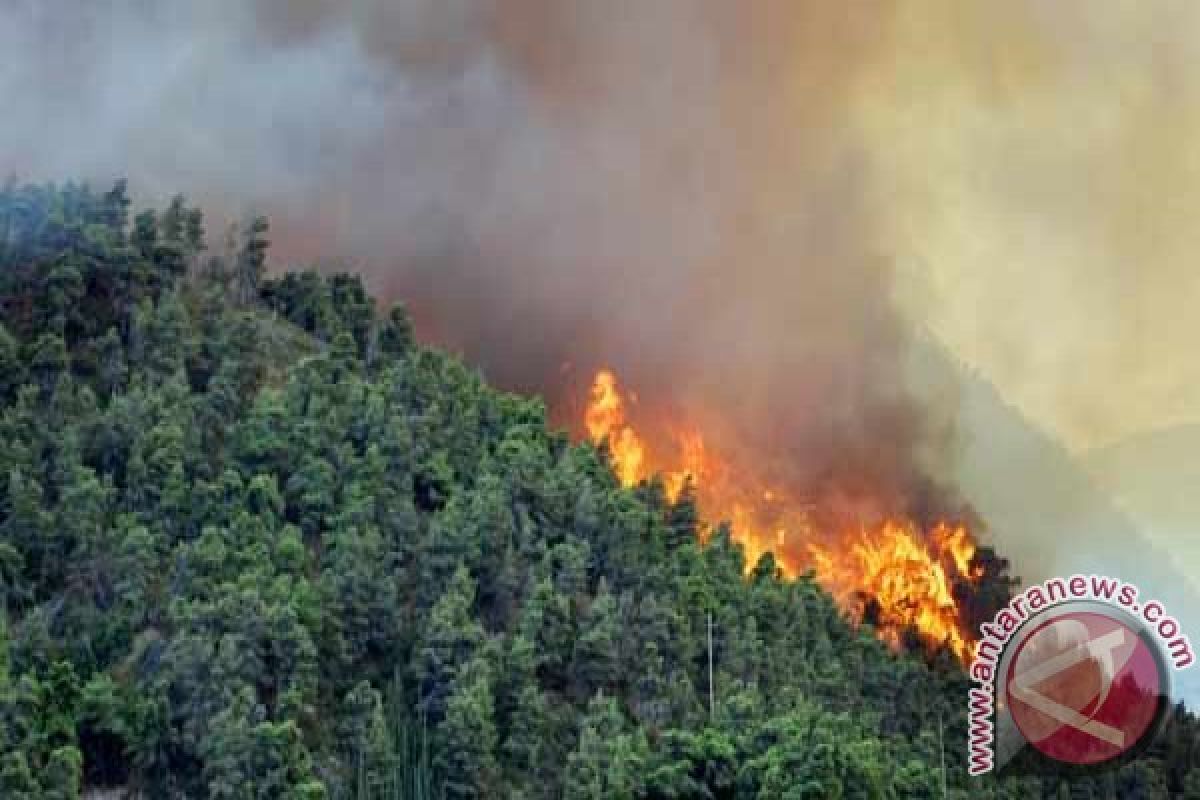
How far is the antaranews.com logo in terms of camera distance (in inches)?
3012

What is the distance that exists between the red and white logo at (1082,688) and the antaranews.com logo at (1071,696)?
1.7 inches

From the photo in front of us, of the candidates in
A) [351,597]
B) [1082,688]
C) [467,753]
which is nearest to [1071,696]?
[1082,688]

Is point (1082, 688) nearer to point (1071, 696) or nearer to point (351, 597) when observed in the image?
point (1071, 696)

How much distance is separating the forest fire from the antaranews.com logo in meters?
22.0

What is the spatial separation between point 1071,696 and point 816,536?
110 ft

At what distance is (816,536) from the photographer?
113875 millimetres

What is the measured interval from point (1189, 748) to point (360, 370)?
46.9 metres

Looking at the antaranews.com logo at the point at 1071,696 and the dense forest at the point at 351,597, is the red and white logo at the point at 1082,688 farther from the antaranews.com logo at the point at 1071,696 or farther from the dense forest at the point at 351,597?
the dense forest at the point at 351,597

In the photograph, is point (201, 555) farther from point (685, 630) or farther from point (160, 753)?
point (685, 630)

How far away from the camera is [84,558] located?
2773 inches

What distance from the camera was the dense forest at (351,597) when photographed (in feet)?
211

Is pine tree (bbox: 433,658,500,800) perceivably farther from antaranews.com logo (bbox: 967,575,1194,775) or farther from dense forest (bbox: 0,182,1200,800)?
antaranews.com logo (bbox: 967,575,1194,775)

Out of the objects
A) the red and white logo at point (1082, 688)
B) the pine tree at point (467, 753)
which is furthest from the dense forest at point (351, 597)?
the red and white logo at point (1082, 688)

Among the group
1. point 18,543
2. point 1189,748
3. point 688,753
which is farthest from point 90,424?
point 1189,748
